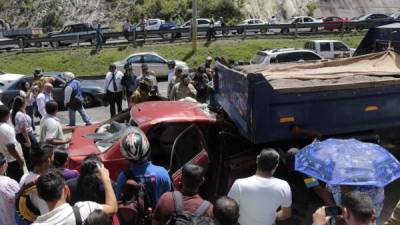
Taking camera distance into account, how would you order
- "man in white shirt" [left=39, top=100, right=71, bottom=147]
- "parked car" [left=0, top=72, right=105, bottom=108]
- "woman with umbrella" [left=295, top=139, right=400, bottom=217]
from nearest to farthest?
"woman with umbrella" [left=295, top=139, right=400, bottom=217] → "man in white shirt" [left=39, top=100, right=71, bottom=147] → "parked car" [left=0, top=72, right=105, bottom=108]

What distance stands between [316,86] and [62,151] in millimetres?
3208

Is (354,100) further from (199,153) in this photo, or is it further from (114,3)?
(114,3)

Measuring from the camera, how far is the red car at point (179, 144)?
19.0ft

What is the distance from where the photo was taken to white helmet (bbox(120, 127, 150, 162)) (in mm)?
4426

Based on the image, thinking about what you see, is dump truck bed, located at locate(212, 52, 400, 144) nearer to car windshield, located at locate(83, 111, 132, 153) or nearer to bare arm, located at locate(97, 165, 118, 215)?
car windshield, located at locate(83, 111, 132, 153)

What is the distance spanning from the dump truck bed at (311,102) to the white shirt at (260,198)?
1823 millimetres

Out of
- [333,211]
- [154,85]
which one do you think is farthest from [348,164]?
[154,85]

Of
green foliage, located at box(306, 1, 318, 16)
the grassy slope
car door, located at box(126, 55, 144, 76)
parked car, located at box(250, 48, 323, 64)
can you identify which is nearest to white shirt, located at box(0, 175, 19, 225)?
parked car, located at box(250, 48, 323, 64)

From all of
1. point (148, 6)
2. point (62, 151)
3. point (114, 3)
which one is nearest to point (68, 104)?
point (62, 151)

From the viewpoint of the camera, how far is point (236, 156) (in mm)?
6117

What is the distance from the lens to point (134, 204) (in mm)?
4211

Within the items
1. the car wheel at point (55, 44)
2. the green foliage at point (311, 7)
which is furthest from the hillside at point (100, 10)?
the car wheel at point (55, 44)

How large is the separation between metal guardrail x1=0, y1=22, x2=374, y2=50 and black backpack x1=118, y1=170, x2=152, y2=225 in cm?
2531

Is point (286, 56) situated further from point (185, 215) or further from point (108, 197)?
point (185, 215)
